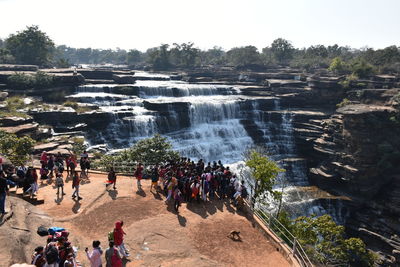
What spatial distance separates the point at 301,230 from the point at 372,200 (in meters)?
17.1

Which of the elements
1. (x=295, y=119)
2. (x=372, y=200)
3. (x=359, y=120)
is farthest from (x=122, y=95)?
(x=372, y=200)

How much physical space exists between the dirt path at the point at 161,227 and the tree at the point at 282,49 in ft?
276

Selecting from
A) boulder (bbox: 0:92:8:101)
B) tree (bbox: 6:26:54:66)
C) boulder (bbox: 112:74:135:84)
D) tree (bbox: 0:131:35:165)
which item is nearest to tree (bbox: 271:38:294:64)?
boulder (bbox: 112:74:135:84)

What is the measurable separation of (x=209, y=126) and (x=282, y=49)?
6127 centimetres

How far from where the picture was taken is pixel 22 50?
65688 mm

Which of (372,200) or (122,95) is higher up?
(122,95)

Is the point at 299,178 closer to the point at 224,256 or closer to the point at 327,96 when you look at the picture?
the point at 327,96

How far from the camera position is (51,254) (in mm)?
7215

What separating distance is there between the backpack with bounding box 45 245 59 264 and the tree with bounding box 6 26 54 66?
6853cm

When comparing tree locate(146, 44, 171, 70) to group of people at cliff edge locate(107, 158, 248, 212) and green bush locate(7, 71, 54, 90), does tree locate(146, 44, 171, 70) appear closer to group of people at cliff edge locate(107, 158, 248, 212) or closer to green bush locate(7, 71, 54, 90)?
green bush locate(7, 71, 54, 90)

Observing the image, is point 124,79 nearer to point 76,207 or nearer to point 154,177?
point 154,177

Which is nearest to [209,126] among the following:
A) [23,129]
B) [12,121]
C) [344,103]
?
[344,103]

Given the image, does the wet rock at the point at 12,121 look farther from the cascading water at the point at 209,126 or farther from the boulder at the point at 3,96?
the boulder at the point at 3,96

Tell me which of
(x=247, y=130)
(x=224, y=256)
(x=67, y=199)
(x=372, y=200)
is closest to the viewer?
(x=224, y=256)
